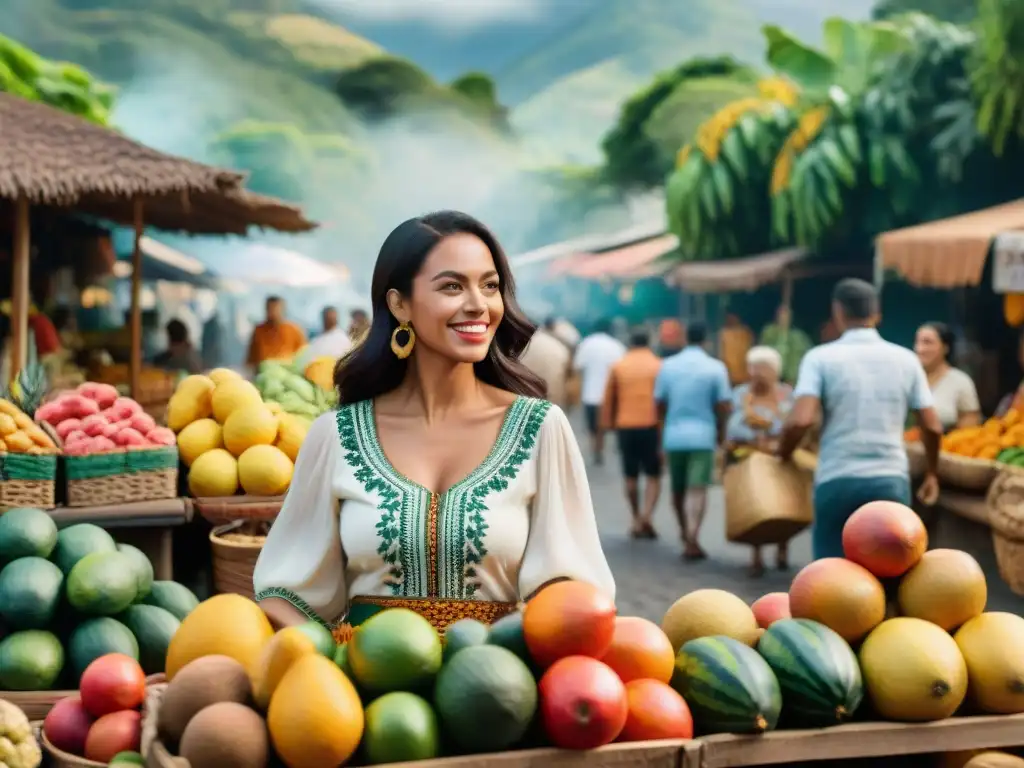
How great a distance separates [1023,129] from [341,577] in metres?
12.4

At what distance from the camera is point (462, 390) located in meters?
2.98

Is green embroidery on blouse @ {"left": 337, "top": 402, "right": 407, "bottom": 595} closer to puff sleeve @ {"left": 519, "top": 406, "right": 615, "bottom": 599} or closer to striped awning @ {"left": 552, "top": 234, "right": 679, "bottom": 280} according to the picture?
puff sleeve @ {"left": 519, "top": 406, "right": 615, "bottom": 599}

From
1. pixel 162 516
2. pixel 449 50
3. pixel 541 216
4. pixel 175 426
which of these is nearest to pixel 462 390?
pixel 162 516

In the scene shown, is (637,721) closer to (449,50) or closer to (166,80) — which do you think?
(166,80)

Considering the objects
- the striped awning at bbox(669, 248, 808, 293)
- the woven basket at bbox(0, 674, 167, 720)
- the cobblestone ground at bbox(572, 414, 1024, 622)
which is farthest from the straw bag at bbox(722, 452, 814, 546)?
the striped awning at bbox(669, 248, 808, 293)

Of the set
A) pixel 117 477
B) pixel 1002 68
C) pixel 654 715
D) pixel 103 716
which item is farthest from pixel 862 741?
pixel 1002 68

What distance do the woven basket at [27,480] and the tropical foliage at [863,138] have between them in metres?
11.1

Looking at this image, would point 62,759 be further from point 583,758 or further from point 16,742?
point 583,758

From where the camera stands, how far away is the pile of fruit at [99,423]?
5.54m

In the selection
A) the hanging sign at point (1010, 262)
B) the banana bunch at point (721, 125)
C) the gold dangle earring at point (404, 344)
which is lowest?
the gold dangle earring at point (404, 344)

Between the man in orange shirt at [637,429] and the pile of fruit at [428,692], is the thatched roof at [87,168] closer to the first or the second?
the man in orange shirt at [637,429]

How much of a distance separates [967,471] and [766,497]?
1.43 meters

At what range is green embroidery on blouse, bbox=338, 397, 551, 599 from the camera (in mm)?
2805

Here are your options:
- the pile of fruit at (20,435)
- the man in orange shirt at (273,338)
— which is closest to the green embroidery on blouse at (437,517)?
the pile of fruit at (20,435)
